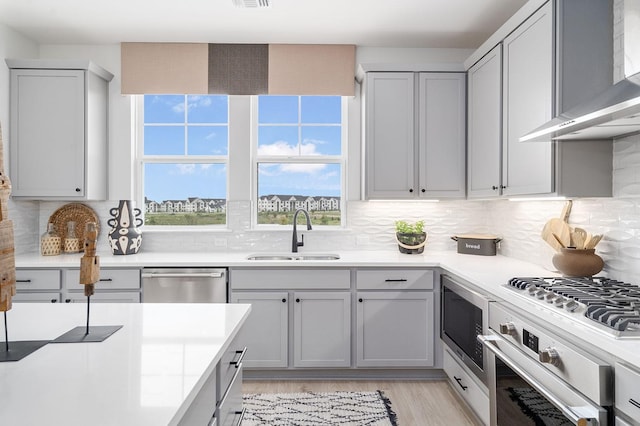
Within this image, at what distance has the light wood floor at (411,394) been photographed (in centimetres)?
251

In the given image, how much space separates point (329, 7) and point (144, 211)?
233 centimetres

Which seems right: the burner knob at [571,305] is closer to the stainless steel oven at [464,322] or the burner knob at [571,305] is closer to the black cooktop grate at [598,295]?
the black cooktop grate at [598,295]

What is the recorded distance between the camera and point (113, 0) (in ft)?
9.34

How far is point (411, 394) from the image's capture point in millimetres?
2852

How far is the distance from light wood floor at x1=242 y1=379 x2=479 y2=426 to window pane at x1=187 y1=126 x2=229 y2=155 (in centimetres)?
196

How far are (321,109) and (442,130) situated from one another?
109 centimetres

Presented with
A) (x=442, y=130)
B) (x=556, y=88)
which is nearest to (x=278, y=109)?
(x=442, y=130)

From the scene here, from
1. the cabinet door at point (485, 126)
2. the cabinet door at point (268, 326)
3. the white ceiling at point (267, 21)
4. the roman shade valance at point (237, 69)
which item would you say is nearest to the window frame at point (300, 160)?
the roman shade valance at point (237, 69)

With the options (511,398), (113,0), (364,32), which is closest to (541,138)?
(511,398)

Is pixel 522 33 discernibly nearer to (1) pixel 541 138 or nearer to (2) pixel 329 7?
(1) pixel 541 138

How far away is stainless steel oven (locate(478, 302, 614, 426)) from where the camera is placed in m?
1.26

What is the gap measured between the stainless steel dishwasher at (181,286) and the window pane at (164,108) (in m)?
1.46

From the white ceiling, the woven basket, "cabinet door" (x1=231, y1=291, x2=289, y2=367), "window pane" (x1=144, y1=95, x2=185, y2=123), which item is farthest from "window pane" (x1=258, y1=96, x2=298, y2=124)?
the woven basket

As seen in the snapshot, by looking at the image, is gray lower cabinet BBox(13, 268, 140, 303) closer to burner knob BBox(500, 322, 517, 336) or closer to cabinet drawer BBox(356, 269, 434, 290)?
cabinet drawer BBox(356, 269, 434, 290)
